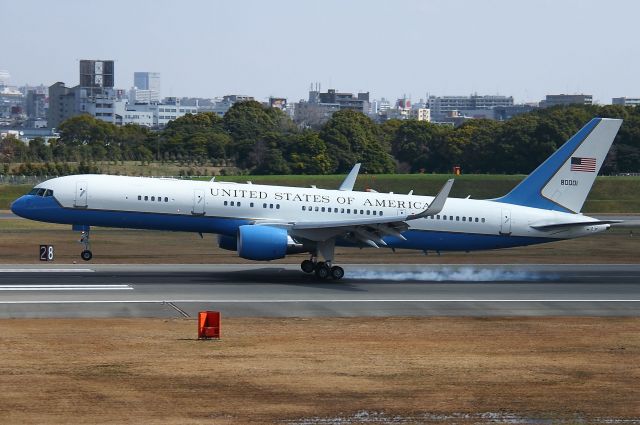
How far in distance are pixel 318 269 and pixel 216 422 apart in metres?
22.6

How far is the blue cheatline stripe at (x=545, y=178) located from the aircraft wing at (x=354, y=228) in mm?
6479

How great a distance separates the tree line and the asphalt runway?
62027mm

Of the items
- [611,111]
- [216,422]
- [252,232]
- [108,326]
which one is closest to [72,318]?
[108,326]

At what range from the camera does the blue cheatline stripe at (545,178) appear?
45.1 metres

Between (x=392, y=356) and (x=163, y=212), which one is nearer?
(x=392, y=356)

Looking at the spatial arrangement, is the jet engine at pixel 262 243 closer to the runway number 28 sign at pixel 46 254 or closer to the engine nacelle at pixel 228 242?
the engine nacelle at pixel 228 242

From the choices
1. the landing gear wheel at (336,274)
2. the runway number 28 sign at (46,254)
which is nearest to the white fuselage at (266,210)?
the landing gear wheel at (336,274)

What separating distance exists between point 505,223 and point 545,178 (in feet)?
8.95

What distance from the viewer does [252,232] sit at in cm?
4081

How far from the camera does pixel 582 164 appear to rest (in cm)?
4516

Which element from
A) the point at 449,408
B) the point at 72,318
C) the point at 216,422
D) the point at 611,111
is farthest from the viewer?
the point at 611,111

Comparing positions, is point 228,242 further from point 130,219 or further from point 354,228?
point 354,228

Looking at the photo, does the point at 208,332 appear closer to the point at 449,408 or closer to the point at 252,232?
the point at 449,408

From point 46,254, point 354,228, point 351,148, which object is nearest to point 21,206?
point 46,254
